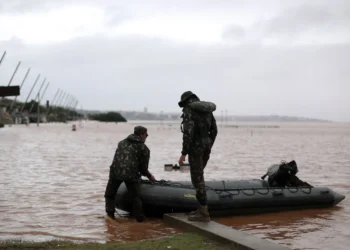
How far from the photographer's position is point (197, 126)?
7996 mm

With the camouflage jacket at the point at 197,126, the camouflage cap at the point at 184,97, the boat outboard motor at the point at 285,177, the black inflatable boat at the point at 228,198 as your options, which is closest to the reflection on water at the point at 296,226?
the black inflatable boat at the point at 228,198

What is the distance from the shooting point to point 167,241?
6.91 m

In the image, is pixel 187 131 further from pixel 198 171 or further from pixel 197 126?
pixel 198 171

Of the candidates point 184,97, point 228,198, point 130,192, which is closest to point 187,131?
point 184,97

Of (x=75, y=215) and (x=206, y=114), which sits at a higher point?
(x=206, y=114)

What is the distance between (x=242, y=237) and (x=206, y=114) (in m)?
2.01

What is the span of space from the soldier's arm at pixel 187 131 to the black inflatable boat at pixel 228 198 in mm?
1499

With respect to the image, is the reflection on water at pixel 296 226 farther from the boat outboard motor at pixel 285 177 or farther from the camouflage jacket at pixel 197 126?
the camouflage jacket at pixel 197 126

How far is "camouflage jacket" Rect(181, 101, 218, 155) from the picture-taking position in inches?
310

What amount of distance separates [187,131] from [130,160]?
55.6 inches

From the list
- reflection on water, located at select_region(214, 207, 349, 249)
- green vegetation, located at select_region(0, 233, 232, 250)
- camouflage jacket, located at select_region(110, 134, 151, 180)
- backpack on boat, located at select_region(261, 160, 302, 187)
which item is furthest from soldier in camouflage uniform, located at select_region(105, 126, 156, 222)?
backpack on boat, located at select_region(261, 160, 302, 187)

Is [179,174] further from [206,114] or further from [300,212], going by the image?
[206,114]

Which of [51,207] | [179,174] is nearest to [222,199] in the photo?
[51,207]

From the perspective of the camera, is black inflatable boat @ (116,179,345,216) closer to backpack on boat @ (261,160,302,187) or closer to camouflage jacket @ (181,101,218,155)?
backpack on boat @ (261,160,302,187)
